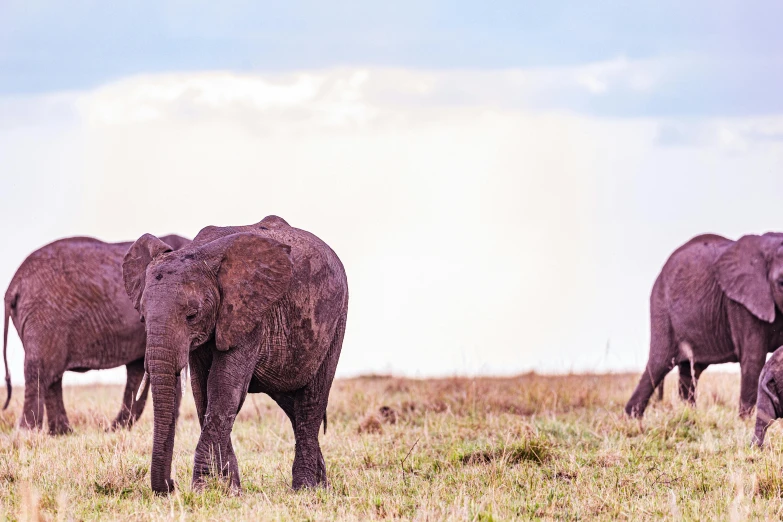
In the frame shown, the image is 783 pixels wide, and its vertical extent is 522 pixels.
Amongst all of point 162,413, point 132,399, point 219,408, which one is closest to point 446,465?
point 219,408

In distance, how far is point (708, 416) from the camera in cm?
1534

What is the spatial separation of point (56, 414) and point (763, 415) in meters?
9.28

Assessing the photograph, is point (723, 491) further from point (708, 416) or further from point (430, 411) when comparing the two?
point (430, 411)

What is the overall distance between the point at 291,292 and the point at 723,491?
4168 millimetres

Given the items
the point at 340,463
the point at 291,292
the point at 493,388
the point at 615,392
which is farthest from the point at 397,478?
the point at 615,392

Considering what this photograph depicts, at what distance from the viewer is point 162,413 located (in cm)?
955

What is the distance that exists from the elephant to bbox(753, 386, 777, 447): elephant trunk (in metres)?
5.19

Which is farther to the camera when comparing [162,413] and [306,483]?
[306,483]

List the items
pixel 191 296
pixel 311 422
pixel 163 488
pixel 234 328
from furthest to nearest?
pixel 311 422 < pixel 163 488 < pixel 234 328 < pixel 191 296

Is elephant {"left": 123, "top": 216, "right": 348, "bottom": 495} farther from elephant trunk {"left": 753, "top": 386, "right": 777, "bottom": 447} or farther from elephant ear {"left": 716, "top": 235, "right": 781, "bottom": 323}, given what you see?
elephant ear {"left": 716, "top": 235, "right": 781, "bottom": 323}

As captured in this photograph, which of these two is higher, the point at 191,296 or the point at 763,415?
the point at 191,296

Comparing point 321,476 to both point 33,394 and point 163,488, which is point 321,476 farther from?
point 33,394

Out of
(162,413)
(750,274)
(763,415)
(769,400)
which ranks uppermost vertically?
(750,274)

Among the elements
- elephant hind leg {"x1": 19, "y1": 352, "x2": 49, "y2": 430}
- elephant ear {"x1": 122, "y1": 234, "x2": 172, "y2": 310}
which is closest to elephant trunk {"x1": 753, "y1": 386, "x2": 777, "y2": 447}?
elephant ear {"x1": 122, "y1": 234, "x2": 172, "y2": 310}
